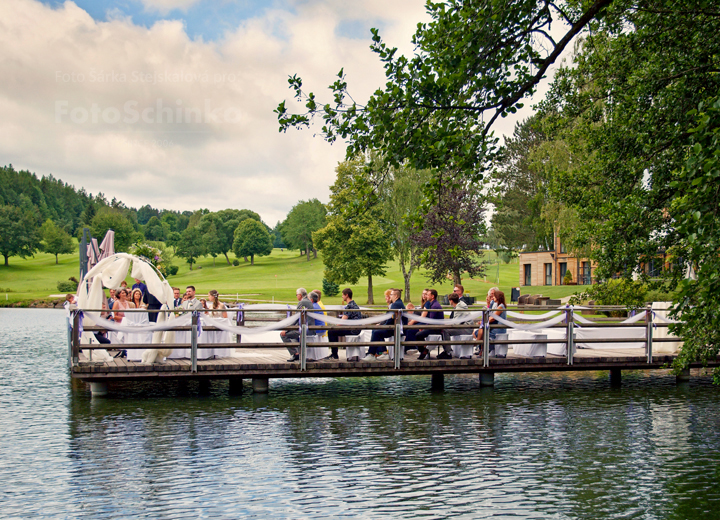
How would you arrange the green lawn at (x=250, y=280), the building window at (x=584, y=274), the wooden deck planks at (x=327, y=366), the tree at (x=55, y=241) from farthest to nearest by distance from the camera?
1. the tree at (x=55, y=241)
2. the green lawn at (x=250, y=280)
3. the building window at (x=584, y=274)
4. the wooden deck planks at (x=327, y=366)

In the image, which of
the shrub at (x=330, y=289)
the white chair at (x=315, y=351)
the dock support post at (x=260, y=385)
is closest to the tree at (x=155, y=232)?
the shrub at (x=330, y=289)

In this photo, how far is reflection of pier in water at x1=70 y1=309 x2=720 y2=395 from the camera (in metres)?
14.5

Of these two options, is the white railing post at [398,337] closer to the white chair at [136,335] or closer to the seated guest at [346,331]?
→ the seated guest at [346,331]

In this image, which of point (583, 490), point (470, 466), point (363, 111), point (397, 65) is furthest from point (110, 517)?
point (397, 65)

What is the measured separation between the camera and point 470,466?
9.94m

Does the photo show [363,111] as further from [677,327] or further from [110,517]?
[110,517]

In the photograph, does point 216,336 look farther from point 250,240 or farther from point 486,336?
point 250,240

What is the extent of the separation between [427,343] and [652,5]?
882 centimetres

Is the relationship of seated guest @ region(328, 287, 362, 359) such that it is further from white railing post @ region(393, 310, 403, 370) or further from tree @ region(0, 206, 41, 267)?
tree @ region(0, 206, 41, 267)

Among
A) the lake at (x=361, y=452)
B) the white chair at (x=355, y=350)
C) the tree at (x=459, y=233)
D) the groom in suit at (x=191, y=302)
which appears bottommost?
the lake at (x=361, y=452)

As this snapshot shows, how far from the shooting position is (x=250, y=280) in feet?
337

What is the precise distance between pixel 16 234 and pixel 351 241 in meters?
99.3

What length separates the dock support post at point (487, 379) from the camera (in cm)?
1720

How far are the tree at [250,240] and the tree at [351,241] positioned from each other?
72.4 meters
